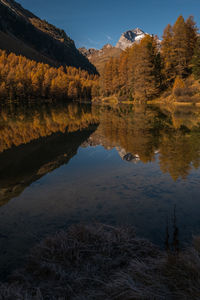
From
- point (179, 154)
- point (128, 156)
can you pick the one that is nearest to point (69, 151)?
point (128, 156)

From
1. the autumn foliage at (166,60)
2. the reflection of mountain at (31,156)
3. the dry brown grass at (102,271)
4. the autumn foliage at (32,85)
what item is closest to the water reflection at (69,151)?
the reflection of mountain at (31,156)

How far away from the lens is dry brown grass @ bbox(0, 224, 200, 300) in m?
2.26

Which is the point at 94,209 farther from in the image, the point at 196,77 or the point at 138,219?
the point at 196,77

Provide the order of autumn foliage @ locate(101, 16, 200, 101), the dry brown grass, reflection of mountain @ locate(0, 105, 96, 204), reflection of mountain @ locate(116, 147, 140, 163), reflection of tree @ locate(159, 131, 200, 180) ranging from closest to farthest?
1. the dry brown grass
2. reflection of mountain @ locate(0, 105, 96, 204)
3. reflection of tree @ locate(159, 131, 200, 180)
4. reflection of mountain @ locate(116, 147, 140, 163)
5. autumn foliage @ locate(101, 16, 200, 101)

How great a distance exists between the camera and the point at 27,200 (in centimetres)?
553

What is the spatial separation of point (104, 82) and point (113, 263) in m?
87.1

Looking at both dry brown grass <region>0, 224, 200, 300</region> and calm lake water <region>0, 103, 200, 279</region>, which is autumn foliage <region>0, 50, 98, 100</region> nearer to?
calm lake water <region>0, 103, 200, 279</region>

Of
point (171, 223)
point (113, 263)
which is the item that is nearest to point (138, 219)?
point (171, 223)

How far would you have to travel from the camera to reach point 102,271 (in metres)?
2.79

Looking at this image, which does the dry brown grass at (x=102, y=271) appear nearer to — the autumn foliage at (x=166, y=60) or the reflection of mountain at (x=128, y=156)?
the reflection of mountain at (x=128, y=156)

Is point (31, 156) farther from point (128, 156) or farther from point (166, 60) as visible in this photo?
point (166, 60)

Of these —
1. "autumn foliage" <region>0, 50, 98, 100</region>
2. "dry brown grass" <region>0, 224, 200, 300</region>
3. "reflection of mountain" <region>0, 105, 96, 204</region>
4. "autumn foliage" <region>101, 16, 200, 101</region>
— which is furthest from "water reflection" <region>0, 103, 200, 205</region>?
"autumn foliage" <region>0, 50, 98, 100</region>

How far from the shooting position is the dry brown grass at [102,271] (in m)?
2.26

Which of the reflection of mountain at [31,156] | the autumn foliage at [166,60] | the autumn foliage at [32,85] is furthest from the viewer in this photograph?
the autumn foliage at [32,85]
